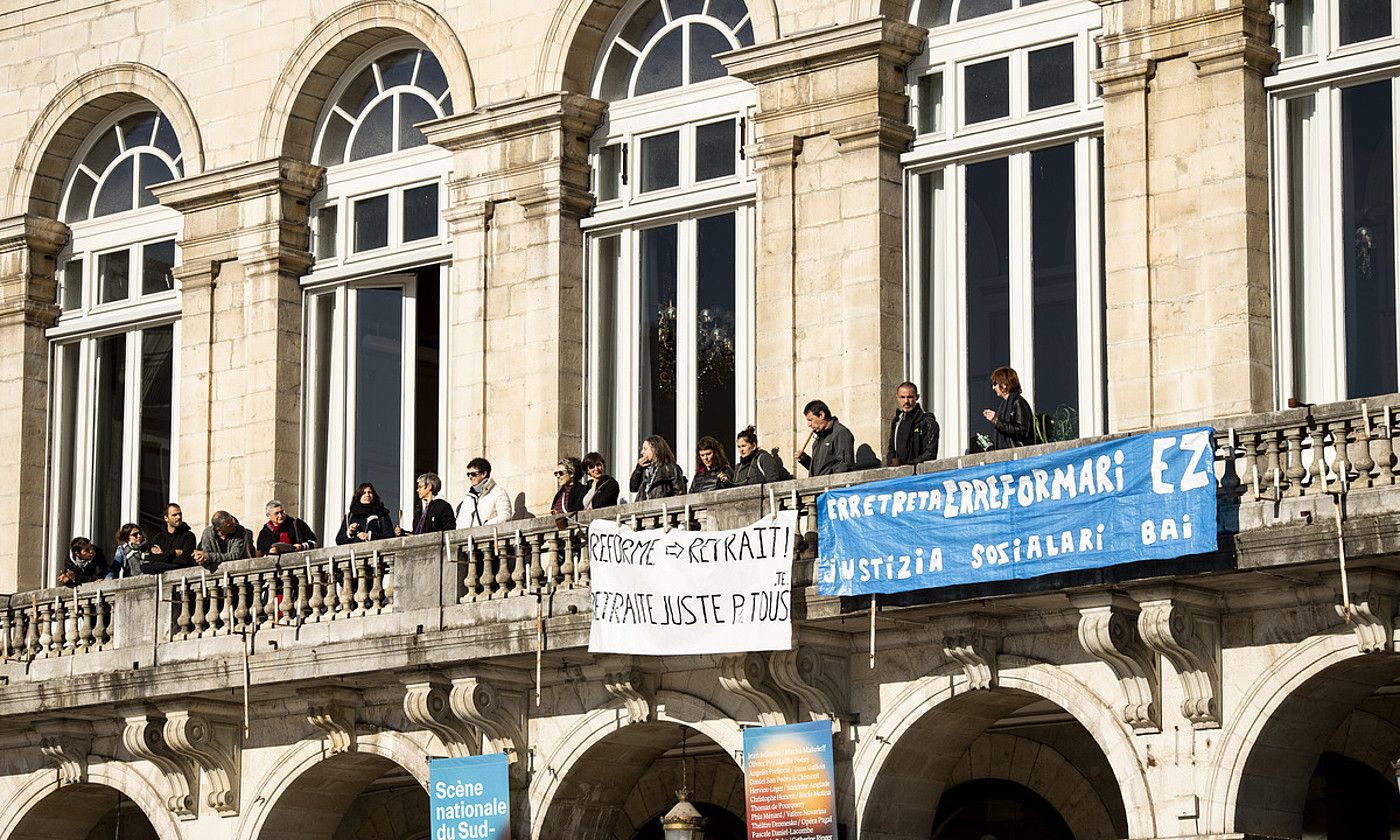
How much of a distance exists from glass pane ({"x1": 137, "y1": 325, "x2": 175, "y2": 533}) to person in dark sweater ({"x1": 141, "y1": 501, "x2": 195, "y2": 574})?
3.35 metres

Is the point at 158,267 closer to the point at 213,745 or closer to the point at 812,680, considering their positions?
the point at 213,745

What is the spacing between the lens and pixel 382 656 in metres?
28.8

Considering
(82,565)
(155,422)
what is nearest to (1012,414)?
(82,565)

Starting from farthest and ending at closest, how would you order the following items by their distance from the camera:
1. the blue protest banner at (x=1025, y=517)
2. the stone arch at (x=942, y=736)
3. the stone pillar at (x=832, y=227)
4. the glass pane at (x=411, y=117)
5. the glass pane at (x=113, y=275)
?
the glass pane at (x=113, y=275), the glass pane at (x=411, y=117), the stone pillar at (x=832, y=227), the stone arch at (x=942, y=736), the blue protest banner at (x=1025, y=517)

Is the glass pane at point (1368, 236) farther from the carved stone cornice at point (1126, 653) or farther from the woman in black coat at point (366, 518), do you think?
the woman in black coat at point (366, 518)

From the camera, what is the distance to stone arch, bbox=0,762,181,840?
31875mm

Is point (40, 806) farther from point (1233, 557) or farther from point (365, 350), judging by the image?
point (1233, 557)

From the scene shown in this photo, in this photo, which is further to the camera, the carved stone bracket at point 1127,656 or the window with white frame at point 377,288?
the window with white frame at point 377,288

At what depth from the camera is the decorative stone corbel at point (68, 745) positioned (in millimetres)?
32219

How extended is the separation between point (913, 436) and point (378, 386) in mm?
9353

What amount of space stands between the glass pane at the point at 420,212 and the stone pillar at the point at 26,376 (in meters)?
5.55

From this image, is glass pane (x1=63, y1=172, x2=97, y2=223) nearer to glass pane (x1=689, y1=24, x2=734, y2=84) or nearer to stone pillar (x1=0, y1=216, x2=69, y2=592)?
stone pillar (x1=0, y1=216, x2=69, y2=592)

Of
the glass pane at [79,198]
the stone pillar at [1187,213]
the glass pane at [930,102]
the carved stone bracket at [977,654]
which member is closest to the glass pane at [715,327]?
the glass pane at [930,102]

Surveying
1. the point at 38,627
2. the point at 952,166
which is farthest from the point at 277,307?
the point at 952,166
